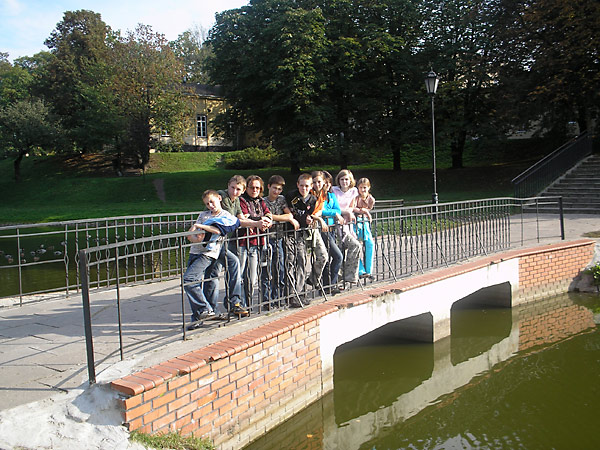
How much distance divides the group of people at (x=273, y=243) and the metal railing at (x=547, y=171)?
17.1 meters

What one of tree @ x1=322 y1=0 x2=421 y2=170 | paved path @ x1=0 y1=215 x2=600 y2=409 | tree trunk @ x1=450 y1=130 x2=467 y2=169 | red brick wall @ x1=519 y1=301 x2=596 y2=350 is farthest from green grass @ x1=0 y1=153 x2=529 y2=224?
paved path @ x1=0 y1=215 x2=600 y2=409

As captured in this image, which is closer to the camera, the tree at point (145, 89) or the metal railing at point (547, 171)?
the metal railing at point (547, 171)

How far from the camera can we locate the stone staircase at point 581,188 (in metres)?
20.3

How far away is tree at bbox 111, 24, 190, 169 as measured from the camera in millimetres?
38750

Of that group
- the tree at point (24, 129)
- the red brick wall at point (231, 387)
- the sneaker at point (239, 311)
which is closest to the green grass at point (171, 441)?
the red brick wall at point (231, 387)

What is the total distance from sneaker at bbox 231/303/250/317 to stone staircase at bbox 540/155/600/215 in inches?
630

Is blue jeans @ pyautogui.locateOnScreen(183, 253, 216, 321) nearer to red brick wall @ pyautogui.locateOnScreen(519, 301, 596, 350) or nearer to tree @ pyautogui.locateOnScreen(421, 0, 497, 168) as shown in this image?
red brick wall @ pyautogui.locateOnScreen(519, 301, 596, 350)

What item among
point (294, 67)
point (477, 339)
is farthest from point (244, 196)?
point (294, 67)

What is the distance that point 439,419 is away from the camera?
626cm

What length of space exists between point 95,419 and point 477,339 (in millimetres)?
6567

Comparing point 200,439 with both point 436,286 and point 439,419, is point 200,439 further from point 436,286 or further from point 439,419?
point 436,286

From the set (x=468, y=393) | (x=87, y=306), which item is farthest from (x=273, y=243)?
(x=468, y=393)

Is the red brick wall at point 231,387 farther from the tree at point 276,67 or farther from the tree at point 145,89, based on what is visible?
the tree at point 145,89

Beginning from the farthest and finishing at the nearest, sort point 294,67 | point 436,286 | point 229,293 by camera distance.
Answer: point 294,67
point 436,286
point 229,293
